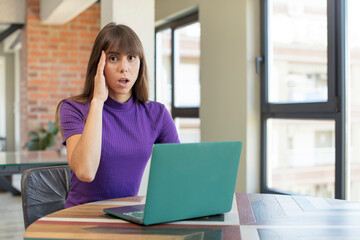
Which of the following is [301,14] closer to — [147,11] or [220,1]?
[220,1]

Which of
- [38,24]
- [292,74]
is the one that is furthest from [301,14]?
[38,24]

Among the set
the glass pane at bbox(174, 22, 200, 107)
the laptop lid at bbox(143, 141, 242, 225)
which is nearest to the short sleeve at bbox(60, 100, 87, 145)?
the laptop lid at bbox(143, 141, 242, 225)

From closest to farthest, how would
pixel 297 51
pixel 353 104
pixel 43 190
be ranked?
pixel 43 190
pixel 353 104
pixel 297 51

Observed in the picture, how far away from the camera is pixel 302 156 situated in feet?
12.5

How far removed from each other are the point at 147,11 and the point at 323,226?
7.79 feet

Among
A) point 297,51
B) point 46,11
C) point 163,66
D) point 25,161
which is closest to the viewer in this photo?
point 25,161

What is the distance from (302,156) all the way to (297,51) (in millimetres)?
850

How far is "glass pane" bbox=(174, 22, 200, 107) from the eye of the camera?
5457 millimetres

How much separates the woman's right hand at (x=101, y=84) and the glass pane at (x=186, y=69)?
3571mm

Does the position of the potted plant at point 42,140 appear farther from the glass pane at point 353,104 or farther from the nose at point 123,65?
the nose at point 123,65

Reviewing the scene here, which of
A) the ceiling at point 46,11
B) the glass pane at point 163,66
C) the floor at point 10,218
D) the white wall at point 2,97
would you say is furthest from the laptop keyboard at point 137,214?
the white wall at point 2,97

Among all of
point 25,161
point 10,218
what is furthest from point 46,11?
point 25,161

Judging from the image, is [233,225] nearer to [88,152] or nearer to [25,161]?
[88,152]

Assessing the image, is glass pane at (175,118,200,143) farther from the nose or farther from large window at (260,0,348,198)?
the nose
